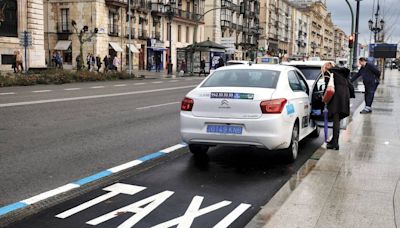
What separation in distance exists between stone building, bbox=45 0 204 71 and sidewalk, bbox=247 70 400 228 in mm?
36592

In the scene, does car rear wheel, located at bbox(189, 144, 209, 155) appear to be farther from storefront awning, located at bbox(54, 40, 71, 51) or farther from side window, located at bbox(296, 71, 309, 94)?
storefront awning, located at bbox(54, 40, 71, 51)

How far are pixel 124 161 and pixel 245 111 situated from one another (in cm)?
204

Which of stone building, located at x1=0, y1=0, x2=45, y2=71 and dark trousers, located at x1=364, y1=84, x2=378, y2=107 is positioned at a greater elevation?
stone building, located at x1=0, y1=0, x2=45, y2=71

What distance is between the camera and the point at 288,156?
24.7 ft

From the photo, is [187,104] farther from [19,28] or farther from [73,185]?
[19,28]

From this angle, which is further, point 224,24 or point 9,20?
point 224,24

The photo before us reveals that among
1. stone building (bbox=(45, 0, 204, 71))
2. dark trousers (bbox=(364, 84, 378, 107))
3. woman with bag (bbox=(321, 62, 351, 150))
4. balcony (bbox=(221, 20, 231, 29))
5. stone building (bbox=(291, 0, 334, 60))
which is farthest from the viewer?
stone building (bbox=(291, 0, 334, 60))

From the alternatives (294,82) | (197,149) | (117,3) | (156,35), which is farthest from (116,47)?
(197,149)

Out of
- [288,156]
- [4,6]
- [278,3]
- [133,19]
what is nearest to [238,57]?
[278,3]

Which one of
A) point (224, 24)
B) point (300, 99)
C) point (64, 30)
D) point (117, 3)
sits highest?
point (224, 24)

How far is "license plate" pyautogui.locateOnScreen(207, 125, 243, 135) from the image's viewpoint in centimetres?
688

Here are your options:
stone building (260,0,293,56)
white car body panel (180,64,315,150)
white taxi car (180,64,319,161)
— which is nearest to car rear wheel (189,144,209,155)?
white taxi car (180,64,319,161)

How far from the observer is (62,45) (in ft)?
162

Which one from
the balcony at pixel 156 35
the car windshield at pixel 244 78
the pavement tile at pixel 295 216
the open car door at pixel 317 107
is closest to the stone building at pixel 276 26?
the balcony at pixel 156 35
